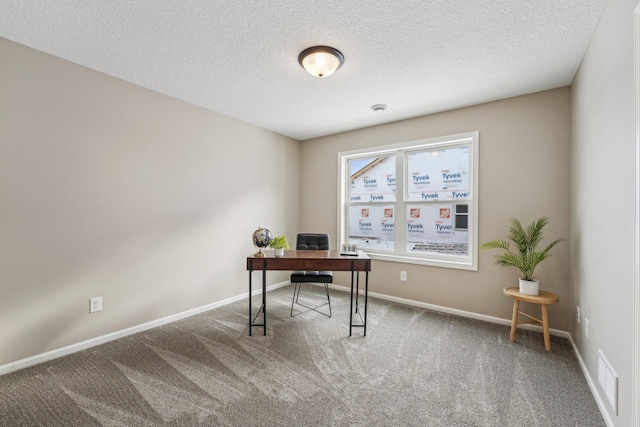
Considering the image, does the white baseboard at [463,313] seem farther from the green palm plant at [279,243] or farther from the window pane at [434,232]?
the green palm plant at [279,243]

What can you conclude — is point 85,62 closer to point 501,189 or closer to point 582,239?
point 501,189

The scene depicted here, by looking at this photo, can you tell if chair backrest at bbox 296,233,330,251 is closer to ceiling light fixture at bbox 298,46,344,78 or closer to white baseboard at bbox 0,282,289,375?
white baseboard at bbox 0,282,289,375

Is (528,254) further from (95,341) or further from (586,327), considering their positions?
(95,341)

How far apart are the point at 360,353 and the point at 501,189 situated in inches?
92.2

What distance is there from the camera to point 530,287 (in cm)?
257

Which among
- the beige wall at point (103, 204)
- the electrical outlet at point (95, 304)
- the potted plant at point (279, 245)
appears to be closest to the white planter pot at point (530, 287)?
the potted plant at point (279, 245)

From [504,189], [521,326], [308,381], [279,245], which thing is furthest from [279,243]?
[521,326]

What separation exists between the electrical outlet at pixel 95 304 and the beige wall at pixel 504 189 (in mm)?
3195

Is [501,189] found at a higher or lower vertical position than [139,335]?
higher

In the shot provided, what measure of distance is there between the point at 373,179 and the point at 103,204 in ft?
10.9

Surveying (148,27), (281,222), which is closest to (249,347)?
(281,222)

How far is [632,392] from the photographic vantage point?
4.33 feet

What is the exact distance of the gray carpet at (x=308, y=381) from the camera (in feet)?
5.50

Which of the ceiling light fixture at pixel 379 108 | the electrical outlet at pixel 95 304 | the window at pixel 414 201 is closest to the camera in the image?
the electrical outlet at pixel 95 304
